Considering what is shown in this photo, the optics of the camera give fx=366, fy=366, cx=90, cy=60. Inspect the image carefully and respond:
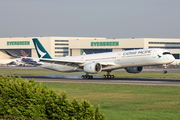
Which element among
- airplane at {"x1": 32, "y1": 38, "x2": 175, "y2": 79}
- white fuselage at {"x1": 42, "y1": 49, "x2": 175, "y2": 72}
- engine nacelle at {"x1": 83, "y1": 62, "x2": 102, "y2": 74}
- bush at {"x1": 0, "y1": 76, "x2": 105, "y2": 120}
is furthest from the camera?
engine nacelle at {"x1": 83, "y1": 62, "x2": 102, "y2": 74}

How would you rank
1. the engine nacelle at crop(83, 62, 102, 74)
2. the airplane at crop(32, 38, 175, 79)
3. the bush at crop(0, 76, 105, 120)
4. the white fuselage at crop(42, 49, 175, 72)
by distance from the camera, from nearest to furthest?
the bush at crop(0, 76, 105, 120) → the white fuselage at crop(42, 49, 175, 72) → the airplane at crop(32, 38, 175, 79) → the engine nacelle at crop(83, 62, 102, 74)

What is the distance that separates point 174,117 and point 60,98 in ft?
27.6

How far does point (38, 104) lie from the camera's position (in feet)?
54.2

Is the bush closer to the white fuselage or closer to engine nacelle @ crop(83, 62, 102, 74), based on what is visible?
the white fuselage

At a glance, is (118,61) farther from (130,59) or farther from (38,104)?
(38,104)

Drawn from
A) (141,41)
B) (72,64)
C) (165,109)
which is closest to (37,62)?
(72,64)

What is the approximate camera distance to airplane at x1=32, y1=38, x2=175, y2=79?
201ft

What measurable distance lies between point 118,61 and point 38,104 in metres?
48.6

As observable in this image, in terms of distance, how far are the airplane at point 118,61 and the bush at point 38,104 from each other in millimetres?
44560

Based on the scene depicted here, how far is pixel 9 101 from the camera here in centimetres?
1712

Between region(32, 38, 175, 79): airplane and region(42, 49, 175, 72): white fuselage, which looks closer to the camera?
region(42, 49, 175, 72): white fuselage

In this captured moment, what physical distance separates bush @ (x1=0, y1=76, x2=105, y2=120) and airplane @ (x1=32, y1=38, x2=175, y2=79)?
44560 millimetres

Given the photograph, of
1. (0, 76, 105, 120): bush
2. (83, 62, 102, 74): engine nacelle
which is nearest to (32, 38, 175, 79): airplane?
(83, 62, 102, 74): engine nacelle

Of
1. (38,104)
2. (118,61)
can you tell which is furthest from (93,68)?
(38,104)
